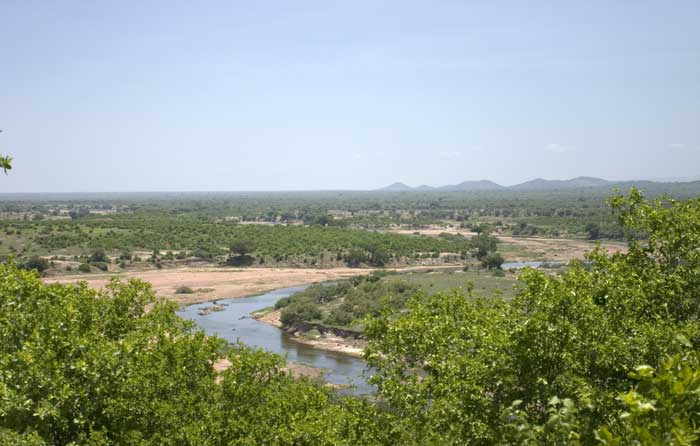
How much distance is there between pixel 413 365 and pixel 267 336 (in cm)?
4105

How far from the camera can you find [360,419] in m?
14.4

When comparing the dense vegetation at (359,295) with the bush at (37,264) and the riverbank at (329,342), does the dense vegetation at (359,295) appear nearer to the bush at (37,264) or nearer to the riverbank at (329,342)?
the riverbank at (329,342)

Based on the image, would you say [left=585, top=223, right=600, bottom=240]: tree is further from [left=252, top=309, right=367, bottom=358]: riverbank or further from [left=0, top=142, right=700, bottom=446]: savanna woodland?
[left=0, top=142, right=700, bottom=446]: savanna woodland

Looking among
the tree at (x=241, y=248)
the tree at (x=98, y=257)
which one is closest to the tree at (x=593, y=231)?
the tree at (x=241, y=248)

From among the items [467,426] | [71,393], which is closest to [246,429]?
[71,393]

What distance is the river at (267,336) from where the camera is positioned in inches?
1699

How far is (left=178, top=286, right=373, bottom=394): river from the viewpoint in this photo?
43.2 m

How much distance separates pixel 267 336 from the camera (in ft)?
182

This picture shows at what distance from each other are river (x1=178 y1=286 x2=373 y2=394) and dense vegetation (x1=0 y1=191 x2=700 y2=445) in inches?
758

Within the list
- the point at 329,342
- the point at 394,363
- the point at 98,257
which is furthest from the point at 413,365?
the point at 98,257

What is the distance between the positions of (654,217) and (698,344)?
169 inches

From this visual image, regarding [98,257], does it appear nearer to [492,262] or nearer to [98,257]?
[98,257]

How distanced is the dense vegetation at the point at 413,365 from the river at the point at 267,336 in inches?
758

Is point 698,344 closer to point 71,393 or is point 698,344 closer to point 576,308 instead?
point 576,308
